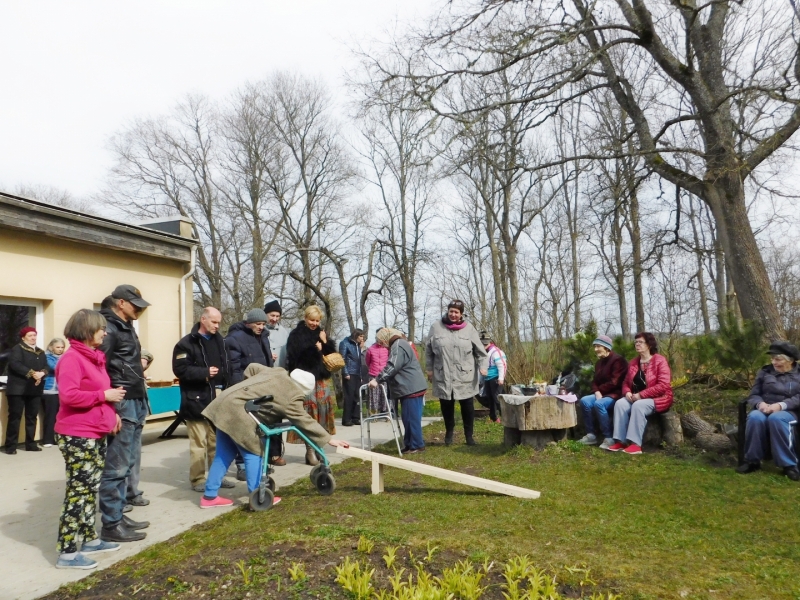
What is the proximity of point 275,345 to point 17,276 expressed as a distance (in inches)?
155

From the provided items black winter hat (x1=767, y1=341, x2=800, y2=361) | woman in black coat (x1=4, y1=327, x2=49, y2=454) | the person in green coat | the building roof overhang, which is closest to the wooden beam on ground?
the person in green coat

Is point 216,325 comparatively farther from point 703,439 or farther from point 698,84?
point 698,84

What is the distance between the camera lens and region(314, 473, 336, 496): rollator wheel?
6230 millimetres

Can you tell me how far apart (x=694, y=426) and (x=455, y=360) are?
118 inches

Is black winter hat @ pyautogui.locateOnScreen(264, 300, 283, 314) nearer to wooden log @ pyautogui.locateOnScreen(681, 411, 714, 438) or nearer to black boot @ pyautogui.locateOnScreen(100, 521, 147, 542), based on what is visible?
black boot @ pyautogui.locateOnScreen(100, 521, 147, 542)

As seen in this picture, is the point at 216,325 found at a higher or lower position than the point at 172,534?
higher

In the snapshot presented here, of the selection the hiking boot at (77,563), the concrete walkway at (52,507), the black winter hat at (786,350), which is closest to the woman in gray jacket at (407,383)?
the concrete walkway at (52,507)

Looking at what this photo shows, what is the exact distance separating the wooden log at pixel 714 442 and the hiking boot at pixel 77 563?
6.42m

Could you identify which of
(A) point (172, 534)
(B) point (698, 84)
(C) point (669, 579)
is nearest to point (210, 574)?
(A) point (172, 534)

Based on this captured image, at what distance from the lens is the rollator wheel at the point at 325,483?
623cm

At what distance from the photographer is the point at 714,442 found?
7.72 metres

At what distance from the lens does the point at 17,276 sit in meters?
9.72

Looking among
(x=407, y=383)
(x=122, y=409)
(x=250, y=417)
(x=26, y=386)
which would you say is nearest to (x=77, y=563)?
(x=122, y=409)

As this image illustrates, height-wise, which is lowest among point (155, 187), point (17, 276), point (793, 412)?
point (793, 412)
